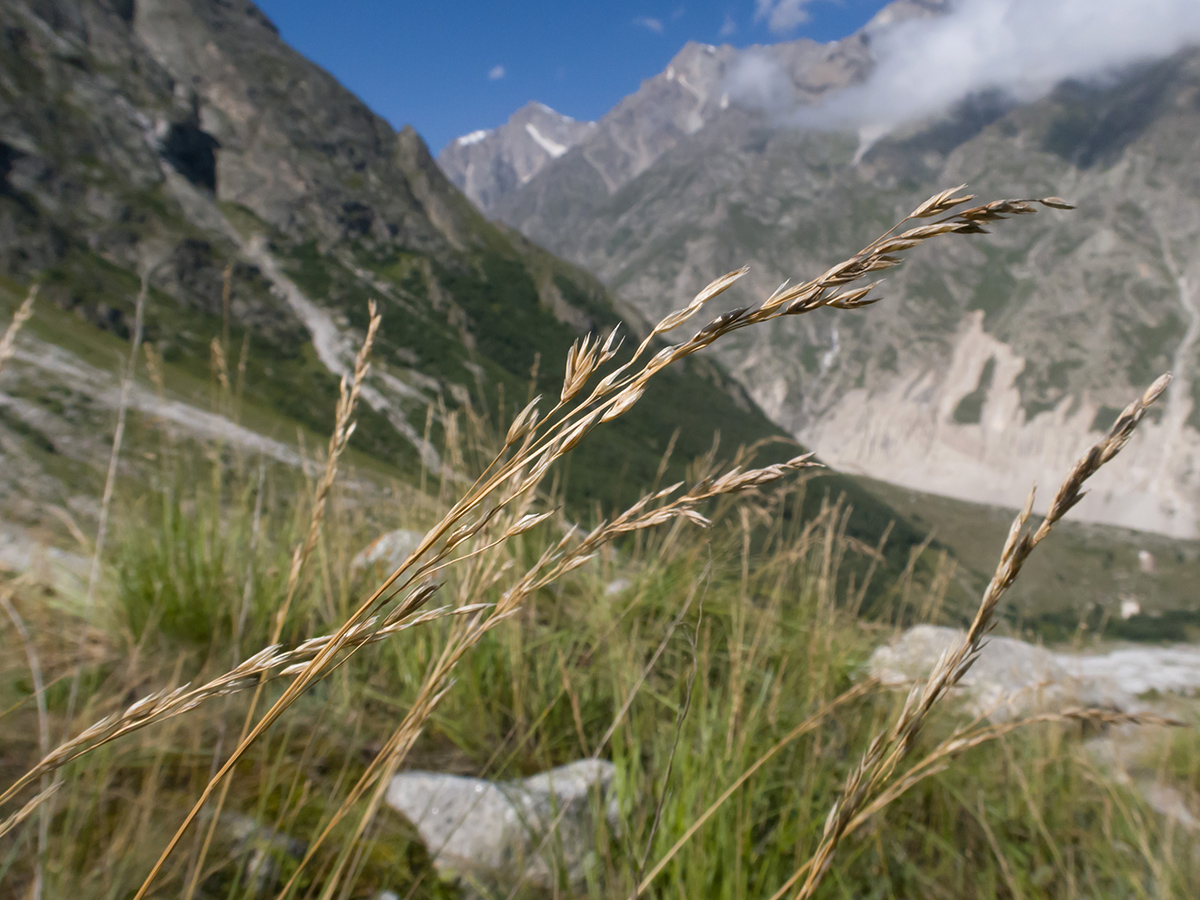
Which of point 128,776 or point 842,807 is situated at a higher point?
point 842,807

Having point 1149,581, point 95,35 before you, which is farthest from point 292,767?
point 1149,581

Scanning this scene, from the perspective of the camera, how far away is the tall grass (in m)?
0.76

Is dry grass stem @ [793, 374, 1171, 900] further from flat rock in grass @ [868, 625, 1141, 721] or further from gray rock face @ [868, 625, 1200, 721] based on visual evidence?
flat rock in grass @ [868, 625, 1141, 721]

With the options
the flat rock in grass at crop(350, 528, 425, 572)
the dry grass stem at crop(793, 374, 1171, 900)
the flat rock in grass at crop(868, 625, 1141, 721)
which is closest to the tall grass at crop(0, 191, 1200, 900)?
the dry grass stem at crop(793, 374, 1171, 900)

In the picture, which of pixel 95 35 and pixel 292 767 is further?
pixel 95 35

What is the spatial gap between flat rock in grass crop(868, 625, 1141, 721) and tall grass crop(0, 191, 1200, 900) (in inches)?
10.4

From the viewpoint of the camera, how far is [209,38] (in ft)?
407

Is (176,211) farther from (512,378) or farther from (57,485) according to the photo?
(57,485)

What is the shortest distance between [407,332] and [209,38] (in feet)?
227

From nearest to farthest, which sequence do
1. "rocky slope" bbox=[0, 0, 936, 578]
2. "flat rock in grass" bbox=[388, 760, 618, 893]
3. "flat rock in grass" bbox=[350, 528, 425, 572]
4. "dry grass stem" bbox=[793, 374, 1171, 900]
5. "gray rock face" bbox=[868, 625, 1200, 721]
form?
"dry grass stem" bbox=[793, 374, 1171, 900]
"flat rock in grass" bbox=[388, 760, 618, 893]
"gray rock face" bbox=[868, 625, 1200, 721]
"flat rock in grass" bbox=[350, 528, 425, 572]
"rocky slope" bbox=[0, 0, 936, 578]

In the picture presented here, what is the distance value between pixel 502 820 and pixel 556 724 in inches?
26.6

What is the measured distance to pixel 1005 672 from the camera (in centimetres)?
629

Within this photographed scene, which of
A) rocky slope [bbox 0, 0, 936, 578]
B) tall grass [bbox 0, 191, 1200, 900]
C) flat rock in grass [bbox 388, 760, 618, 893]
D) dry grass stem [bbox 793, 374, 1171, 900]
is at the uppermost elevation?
rocky slope [bbox 0, 0, 936, 578]

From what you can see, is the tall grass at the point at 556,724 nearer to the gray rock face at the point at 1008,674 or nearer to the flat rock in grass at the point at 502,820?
the flat rock in grass at the point at 502,820
